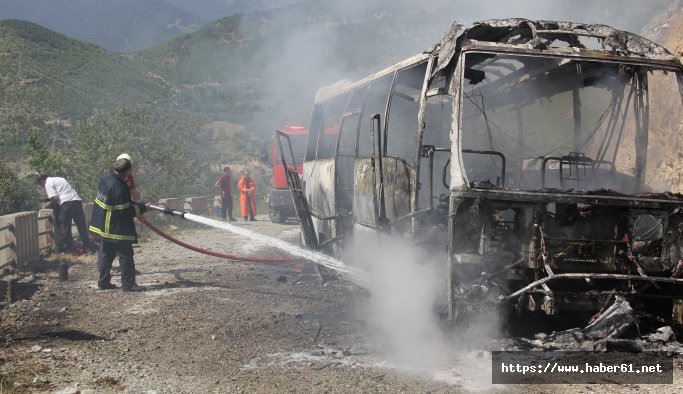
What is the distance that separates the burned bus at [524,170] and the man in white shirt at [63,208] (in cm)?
439

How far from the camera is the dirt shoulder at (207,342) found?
3918 millimetres

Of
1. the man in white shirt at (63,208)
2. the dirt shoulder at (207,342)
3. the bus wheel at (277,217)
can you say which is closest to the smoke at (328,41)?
the bus wheel at (277,217)

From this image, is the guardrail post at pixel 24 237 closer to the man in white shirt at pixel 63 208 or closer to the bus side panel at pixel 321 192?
the man in white shirt at pixel 63 208

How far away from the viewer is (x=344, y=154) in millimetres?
7730

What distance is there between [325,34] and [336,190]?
6604cm

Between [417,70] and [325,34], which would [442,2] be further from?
[417,70]

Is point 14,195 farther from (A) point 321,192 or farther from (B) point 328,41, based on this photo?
(B) point 328,41

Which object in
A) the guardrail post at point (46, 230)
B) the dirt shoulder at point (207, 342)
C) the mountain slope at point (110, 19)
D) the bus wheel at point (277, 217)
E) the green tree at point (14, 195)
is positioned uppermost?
the mountain slope at point (110, 19)

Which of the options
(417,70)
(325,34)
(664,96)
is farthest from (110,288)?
(325,34)

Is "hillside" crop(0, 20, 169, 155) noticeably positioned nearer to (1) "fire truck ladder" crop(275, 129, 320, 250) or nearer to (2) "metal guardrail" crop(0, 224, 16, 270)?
(2) "metal guardrail" crop(0, 224, 16, 270)

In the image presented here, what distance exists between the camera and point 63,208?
9562mm

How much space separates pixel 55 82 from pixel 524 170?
45.7 metres

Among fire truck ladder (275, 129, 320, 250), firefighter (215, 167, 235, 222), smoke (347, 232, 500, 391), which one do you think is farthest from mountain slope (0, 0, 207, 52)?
smoke (347, 232, 500, 391)

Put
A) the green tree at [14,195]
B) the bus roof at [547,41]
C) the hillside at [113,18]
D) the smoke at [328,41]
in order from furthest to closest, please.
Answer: the hillside at [113,18] → the smoke at [328,41] → the green tree at [14,195] → the bus roof at [547,41]
